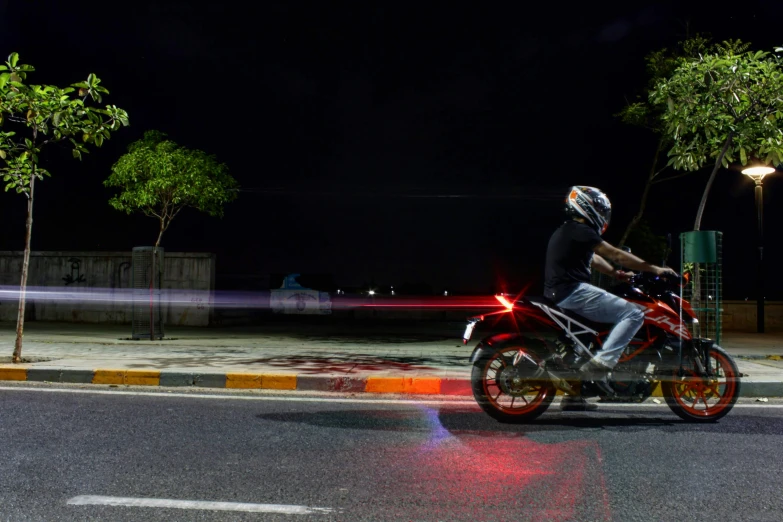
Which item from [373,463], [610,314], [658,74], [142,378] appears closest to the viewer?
[373,463]

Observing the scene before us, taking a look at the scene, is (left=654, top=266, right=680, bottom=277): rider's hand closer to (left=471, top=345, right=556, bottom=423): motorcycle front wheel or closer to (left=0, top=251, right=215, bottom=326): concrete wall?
(left=471, top=345, right=556, bottom=423): motorcycle front wheel

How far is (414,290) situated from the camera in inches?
1783

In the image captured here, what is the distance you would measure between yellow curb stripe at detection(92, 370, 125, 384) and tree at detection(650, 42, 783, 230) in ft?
25.5

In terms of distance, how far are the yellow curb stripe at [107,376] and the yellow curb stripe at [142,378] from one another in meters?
0.08

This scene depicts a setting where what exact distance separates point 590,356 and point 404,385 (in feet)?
8.26

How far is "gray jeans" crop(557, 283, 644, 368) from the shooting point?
5.07 metres

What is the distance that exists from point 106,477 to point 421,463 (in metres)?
1.84

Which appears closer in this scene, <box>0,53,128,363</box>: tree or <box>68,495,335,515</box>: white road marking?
<box>68,495,335,515</box>: white road marking

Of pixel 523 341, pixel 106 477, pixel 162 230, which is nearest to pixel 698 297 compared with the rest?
pixel 523 341

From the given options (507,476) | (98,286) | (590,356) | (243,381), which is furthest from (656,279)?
(98,286)

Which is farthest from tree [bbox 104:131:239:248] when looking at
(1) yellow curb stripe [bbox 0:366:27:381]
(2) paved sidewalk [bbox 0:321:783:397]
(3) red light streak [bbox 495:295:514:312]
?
(3) red light streak [bbox 495:295:514:312]

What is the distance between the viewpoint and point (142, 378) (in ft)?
24.5

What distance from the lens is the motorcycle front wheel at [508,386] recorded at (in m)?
5.23

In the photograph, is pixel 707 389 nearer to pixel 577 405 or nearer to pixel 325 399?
pixel 577 405
